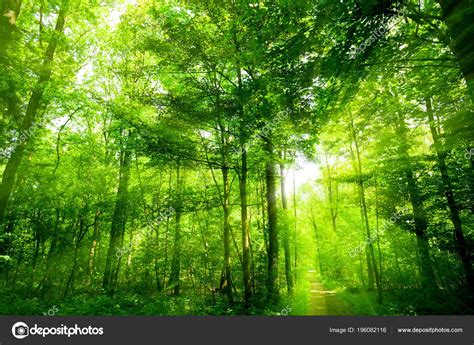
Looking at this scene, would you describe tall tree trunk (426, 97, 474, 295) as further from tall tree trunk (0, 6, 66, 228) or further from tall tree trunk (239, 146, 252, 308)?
tall tree trunk (0, 6, 66, 228)

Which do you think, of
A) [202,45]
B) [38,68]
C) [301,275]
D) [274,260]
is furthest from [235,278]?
[38,68]

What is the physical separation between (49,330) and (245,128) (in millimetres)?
6460

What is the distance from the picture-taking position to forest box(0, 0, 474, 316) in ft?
12.2

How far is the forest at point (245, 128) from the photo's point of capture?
3.73 meters

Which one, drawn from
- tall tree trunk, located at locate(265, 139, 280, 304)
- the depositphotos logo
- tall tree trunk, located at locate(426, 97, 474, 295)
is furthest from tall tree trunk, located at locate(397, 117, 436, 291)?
the depositphotos logo

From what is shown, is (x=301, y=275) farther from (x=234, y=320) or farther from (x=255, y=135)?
(x=234, y=320)

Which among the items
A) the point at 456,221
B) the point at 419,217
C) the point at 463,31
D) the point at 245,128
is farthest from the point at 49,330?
the point at 419,217

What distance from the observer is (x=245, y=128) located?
7742 mm

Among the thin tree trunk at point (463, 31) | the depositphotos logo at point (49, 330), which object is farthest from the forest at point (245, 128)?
the depositphotos logo at point (49, 330)

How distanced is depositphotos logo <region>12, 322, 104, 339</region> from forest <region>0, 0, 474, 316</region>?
164 inches

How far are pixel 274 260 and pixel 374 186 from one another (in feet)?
17.4

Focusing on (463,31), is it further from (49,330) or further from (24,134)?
(24,134)

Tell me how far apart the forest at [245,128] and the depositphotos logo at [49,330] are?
4.16 meters

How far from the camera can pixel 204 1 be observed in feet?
23.2
